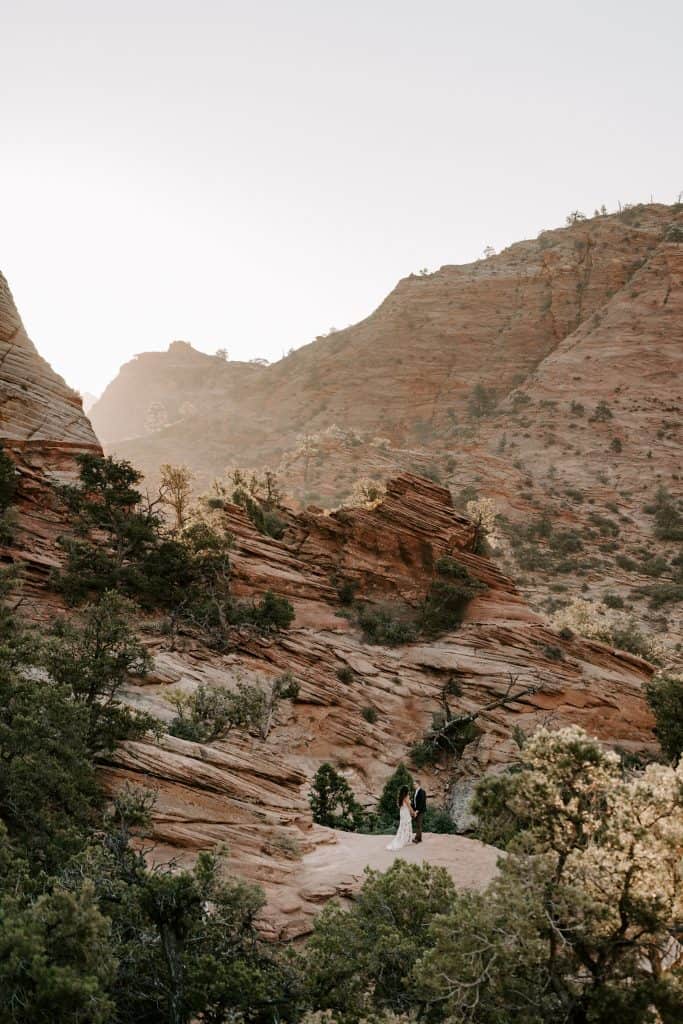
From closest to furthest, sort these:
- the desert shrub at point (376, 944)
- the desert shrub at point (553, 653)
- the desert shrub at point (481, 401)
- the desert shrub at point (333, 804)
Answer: the desert shrub at point (376, 944) < the desert shrub at point (333, 804) < the desert shrub at point (553, 653) < the desert shrub at point (481, 401)

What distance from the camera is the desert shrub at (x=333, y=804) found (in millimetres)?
18672

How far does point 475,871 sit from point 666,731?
736 inches


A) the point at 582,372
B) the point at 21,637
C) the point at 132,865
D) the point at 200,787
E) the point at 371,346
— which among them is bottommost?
the point at 200,787

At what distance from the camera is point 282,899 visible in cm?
1184

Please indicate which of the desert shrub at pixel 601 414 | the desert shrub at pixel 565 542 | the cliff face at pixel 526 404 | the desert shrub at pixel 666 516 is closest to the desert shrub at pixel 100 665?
the cliff face at pixel 526 404

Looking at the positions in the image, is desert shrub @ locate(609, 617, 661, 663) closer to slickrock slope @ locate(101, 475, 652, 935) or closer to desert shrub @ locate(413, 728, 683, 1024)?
slickrock slope @ locate(101, 475, 652, 935)

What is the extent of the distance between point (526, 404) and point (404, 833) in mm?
66704

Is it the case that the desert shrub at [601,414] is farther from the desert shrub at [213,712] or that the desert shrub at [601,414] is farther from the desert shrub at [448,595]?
the desert shrub at [213,712]

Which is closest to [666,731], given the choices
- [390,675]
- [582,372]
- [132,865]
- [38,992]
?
[390,675]

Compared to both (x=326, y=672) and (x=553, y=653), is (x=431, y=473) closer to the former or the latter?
(x=553, y=653)

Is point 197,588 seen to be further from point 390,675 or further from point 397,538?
point 397,538

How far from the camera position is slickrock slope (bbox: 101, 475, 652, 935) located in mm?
13969

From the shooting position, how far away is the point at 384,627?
32875 mm

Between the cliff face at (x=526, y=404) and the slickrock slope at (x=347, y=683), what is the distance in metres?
13.0
